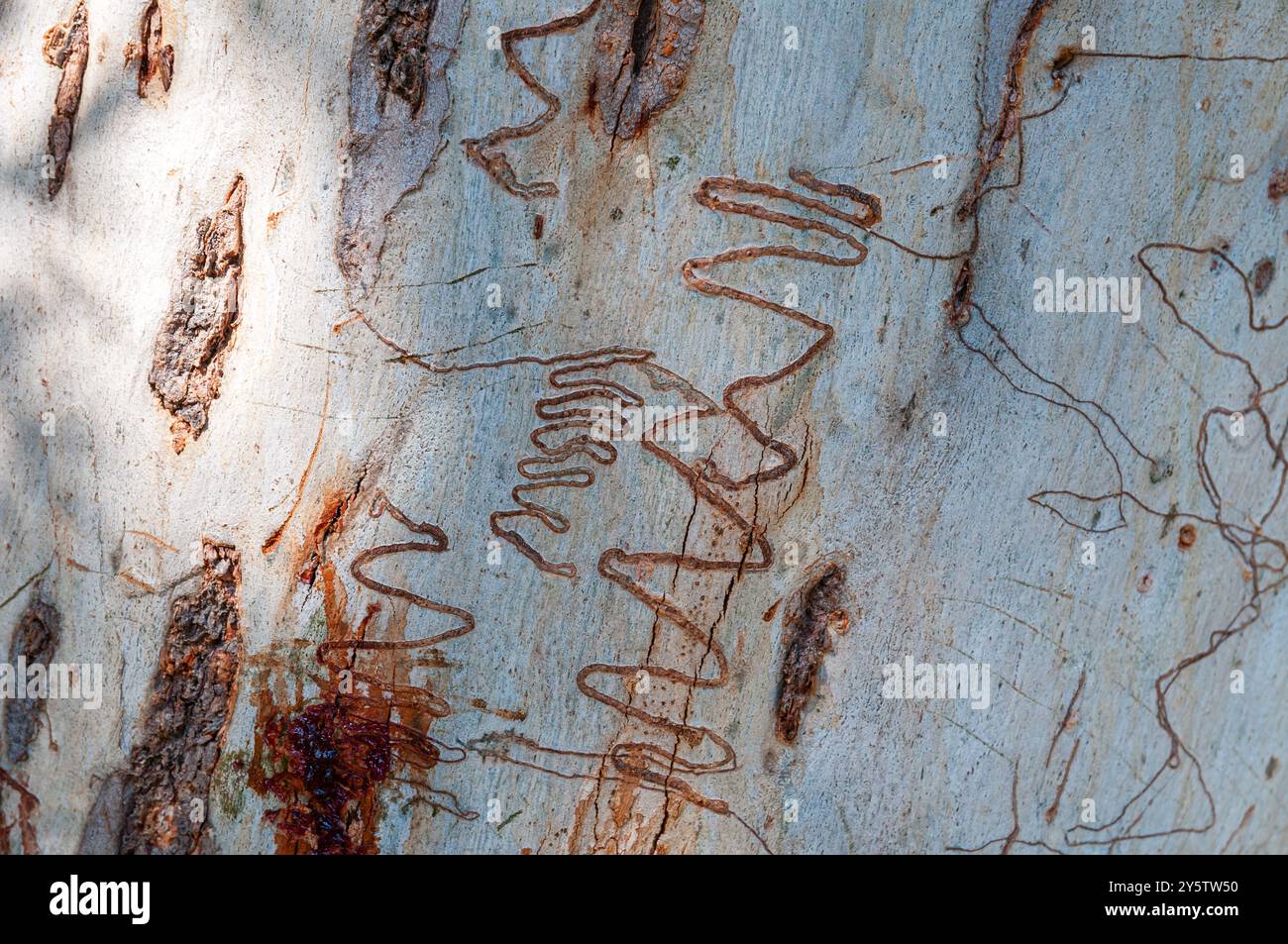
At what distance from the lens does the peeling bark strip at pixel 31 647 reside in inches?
65.5

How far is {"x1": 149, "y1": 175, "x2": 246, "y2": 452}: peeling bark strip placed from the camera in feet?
5.25

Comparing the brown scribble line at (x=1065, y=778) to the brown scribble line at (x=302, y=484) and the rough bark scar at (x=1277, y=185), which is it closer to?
the rough bark scar at (x=1277, y=185)

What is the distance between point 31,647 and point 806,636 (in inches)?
59.1

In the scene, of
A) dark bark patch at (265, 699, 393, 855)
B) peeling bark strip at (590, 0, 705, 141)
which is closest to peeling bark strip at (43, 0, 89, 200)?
peeling bark strip at (590, 0, 705, 141)

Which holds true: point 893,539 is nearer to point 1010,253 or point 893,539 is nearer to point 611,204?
point 1010,253

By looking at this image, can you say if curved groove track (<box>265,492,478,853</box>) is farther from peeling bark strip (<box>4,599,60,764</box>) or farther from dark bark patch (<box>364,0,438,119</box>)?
dark bark patch (<box>364,0,438,119</box>)

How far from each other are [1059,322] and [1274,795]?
1128mm

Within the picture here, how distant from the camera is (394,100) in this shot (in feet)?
5.18

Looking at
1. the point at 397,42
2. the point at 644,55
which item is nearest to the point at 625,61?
the point at 644,55

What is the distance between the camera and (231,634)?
1630 millimetres

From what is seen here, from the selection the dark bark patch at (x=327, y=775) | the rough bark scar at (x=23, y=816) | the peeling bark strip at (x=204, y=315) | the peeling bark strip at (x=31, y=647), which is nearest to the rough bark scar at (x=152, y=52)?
the peeling bark strip at (x=204, y=315)

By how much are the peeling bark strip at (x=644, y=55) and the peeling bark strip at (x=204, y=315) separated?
2.31ft
